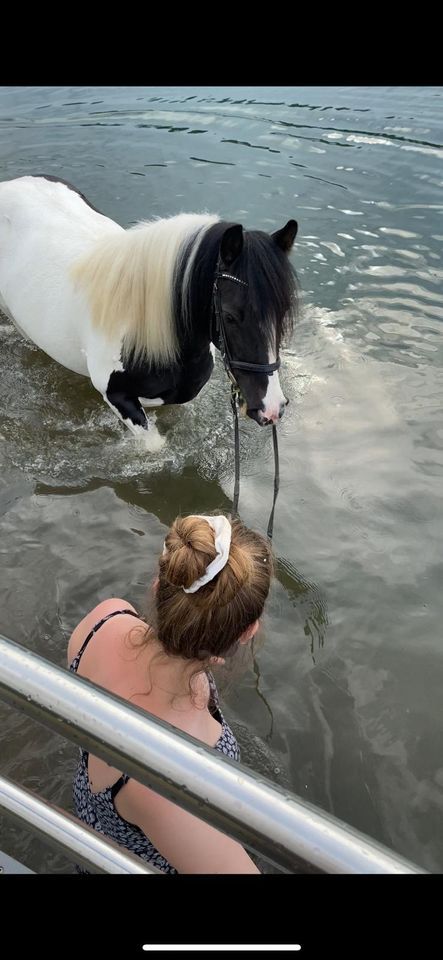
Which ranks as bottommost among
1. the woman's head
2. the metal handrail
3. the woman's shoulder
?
the woman's shoulder

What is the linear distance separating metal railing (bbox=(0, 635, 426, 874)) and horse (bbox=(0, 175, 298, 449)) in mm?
2129

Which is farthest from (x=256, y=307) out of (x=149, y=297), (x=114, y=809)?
(x=114, y=809)

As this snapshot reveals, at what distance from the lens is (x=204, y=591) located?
55.4 inches

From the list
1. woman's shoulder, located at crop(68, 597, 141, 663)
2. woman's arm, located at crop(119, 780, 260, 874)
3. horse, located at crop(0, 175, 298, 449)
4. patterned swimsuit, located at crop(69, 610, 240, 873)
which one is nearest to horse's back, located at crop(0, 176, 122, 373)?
horse, located at crop(0, 175, 298, 449)

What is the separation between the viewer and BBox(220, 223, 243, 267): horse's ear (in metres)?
2.65

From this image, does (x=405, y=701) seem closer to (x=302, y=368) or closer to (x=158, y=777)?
(x=158, y=777)

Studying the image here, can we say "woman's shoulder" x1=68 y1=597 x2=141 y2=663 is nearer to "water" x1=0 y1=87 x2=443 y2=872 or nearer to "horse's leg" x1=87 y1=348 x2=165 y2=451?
"water" x1=0 y1=87 x2=443 y2=872

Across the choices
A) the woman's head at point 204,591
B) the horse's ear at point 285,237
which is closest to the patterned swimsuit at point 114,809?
the woman's head at point 204,591

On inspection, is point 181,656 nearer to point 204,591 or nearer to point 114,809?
point 204,591

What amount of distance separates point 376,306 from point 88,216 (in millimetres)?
2640

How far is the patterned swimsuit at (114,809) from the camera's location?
150cm

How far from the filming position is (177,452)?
4008 millimetres
